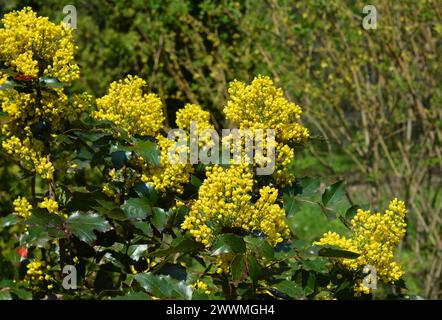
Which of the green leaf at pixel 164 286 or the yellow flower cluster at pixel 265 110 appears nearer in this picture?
the green leaf at pixel 164 286

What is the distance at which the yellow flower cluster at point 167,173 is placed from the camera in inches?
86.1

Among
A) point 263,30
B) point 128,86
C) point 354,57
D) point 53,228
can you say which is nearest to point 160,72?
point 263,30

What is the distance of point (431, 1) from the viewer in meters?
4.50

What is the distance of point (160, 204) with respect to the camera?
225 centimetres

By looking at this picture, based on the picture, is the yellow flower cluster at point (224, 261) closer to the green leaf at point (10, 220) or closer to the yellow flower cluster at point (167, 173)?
the yellow flower cluster at point (167, 173)

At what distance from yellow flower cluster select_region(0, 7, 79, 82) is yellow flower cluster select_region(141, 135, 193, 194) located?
0.43 meters

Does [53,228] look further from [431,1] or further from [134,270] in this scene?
[431,1]

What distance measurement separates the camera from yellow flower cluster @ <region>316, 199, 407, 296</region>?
1.99m

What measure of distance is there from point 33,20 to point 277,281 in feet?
4.07

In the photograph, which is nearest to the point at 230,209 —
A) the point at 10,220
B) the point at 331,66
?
the point at 10,220

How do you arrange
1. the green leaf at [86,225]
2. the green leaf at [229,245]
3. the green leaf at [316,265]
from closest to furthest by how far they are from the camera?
1. the green leaf at [229,245]
2. the green leaf at [316,265]
3. the green leaf at [86,225]

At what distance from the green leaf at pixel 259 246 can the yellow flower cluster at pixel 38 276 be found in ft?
2.72

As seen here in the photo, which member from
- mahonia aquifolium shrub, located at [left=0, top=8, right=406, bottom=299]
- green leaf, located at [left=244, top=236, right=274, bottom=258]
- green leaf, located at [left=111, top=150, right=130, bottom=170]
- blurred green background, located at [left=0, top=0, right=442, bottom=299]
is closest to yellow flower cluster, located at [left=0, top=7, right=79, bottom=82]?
mahonia aquifolium shrub, located at [left=0, top=8, right=406, bottom=299]

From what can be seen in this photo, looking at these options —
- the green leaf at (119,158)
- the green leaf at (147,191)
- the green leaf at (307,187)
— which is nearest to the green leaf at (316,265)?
the green leaf at (307,187)
